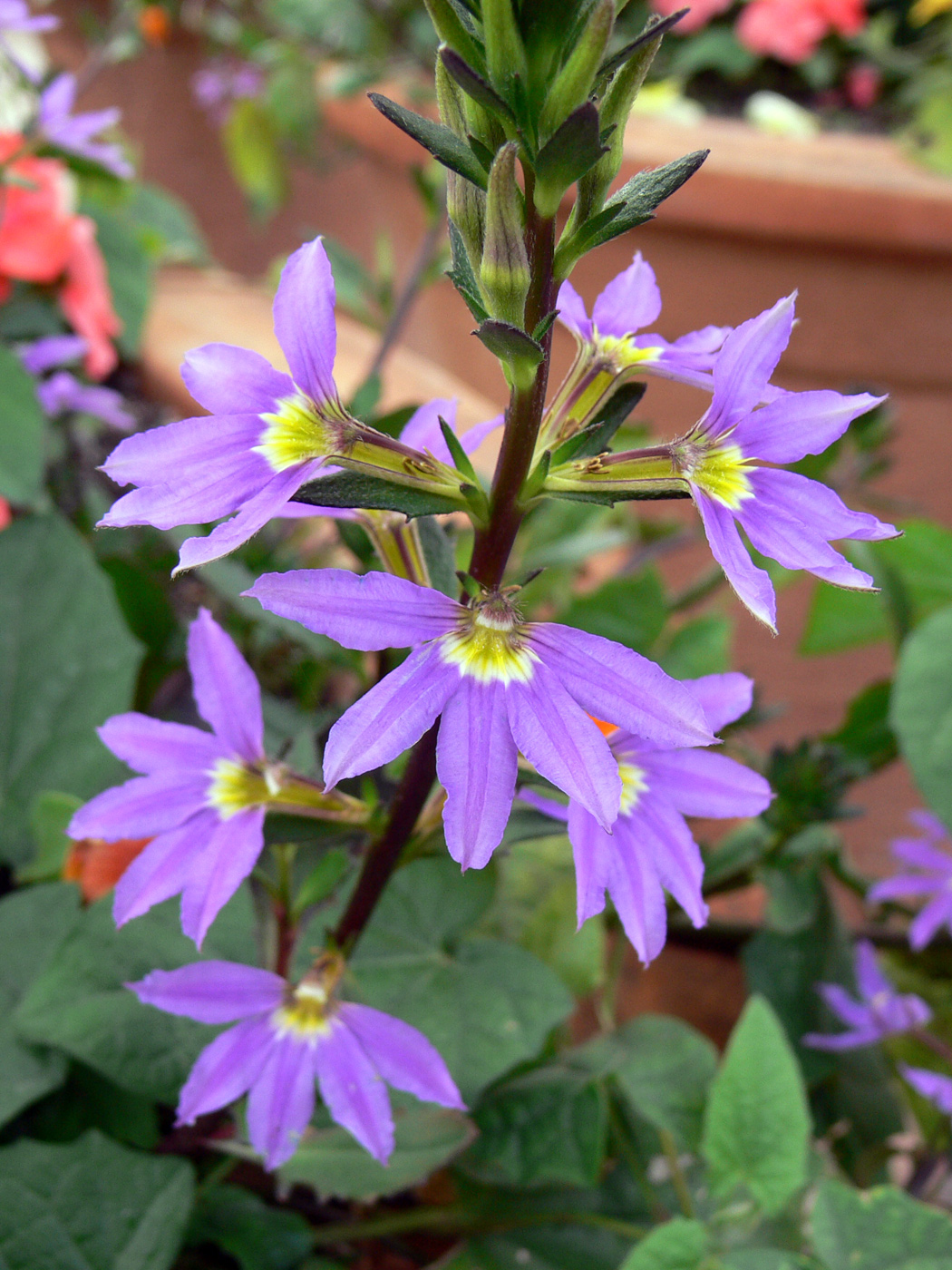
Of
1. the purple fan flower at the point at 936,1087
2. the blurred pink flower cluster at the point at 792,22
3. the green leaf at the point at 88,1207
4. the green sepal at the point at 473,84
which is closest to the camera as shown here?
the green sepal at the point at 473,84

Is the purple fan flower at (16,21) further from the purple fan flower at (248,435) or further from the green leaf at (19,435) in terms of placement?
the purple fan flower at (248,435)

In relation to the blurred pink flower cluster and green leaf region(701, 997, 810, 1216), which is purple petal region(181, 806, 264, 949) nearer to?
green leaf region(701, 997, 810, 1216)

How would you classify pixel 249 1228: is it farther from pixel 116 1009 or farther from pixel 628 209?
pixel 628 209

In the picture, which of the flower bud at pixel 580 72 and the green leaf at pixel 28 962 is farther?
the green leaf at pixel 28 962

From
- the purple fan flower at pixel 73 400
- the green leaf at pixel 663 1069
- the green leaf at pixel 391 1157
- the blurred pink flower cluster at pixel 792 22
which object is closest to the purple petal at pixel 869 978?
the green leaf at pixel 663 1069

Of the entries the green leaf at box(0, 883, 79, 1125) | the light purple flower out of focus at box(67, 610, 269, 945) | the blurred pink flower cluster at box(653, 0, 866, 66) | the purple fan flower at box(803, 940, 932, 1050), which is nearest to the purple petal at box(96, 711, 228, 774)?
the light purple flower out of focus at box(67, 610, 269, 945)

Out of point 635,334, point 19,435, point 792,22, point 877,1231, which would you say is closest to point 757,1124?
point 877,1231

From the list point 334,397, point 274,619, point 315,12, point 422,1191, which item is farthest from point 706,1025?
point 315,12
